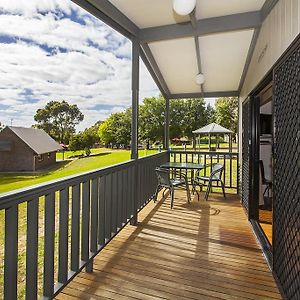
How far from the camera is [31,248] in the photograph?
164cm

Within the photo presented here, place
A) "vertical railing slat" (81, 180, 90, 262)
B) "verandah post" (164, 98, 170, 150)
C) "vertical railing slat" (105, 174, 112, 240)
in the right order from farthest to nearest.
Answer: "verandah post" (164, 98, 170, 150) → "vertical railing slat" (105, 174, 112, 240) → "vertical railing slat" (81, 180, 90, 262)

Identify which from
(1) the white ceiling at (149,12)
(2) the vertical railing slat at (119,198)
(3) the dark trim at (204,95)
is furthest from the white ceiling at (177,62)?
(2) the vertical railing slat at (119,198)

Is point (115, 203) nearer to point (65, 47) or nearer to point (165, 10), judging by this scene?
point (65, 47)

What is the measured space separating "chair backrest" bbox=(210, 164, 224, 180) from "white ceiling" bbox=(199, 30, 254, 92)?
1899mm

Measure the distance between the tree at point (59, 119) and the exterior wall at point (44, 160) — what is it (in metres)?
0.15

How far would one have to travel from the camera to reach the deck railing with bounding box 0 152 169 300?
4.83ft

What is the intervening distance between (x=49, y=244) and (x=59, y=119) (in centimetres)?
92

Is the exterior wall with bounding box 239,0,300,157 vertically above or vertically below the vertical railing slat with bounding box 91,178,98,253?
above

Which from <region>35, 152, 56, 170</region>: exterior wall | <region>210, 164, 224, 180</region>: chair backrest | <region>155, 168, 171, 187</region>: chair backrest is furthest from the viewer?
<region>210, 164, 224, 180</region>: chair backrest

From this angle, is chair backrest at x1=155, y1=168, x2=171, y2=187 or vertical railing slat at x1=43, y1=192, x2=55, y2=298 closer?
vertical railing slat at x1=43, y1=192, x2=55, y2=298

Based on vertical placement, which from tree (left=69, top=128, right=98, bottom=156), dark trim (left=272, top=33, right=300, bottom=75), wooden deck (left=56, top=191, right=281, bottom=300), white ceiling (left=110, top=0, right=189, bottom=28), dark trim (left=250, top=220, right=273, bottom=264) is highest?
white ceiling (left=110, top=0, right=189, bottom=28)

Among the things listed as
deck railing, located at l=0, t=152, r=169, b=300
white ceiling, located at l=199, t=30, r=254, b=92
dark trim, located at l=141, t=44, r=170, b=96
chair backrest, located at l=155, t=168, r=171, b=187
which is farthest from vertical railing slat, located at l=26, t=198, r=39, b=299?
white ceiling, located at l=199, t=30, r=254, b=92

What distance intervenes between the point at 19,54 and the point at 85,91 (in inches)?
26.9

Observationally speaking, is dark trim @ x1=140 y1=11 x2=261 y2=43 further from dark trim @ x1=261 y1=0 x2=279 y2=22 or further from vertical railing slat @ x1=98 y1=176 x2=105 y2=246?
vertical railing slat @ x1=98 y1=176 x2=105 y2=246
